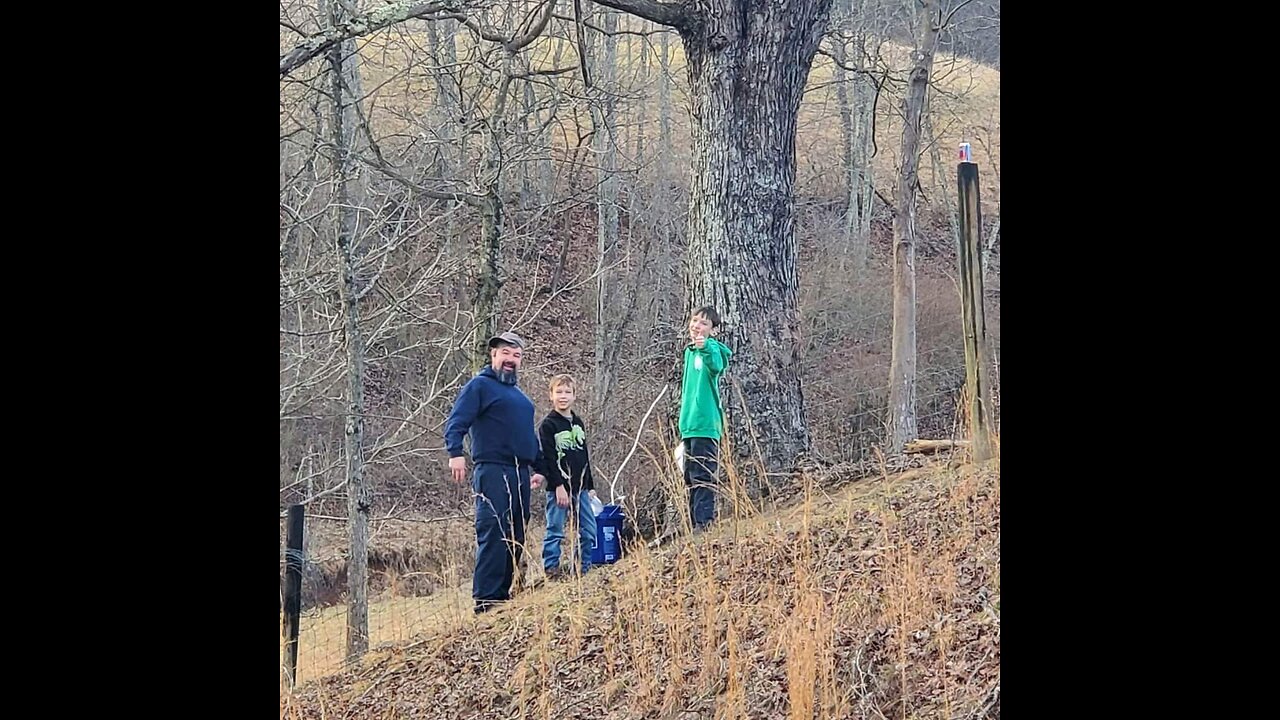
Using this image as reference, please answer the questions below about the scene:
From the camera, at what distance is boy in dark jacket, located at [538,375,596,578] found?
14.7 ft

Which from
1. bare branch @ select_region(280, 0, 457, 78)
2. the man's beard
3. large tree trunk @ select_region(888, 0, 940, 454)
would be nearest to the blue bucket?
the man's beard

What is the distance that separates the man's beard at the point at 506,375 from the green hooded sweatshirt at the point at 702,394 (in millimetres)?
664

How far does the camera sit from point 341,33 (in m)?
4.80

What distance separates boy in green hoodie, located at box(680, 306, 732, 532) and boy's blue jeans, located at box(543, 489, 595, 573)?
15.8 inches

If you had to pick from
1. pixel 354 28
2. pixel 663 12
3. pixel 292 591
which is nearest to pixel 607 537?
pixel 292 591

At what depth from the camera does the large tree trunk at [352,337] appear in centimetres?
490

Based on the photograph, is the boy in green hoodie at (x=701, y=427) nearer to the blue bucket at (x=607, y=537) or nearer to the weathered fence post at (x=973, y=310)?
the blue bucket at (x=607, y=537)

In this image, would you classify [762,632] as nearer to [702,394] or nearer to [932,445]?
[702,394]

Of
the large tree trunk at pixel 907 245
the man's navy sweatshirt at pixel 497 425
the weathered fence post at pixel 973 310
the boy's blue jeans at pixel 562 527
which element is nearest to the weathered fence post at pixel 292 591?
the man's navy sweatshirt at pixel 497 425

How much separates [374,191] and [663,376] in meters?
1.74

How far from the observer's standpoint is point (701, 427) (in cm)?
456

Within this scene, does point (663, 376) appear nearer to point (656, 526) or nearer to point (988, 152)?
point (656, 526)

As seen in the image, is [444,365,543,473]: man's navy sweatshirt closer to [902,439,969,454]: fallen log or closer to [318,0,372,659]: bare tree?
[318,0,372,659]: bare tree

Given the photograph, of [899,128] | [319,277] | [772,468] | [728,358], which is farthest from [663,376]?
[319,277]
